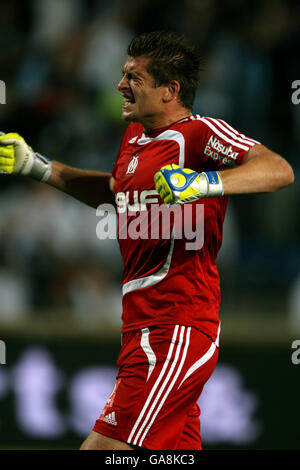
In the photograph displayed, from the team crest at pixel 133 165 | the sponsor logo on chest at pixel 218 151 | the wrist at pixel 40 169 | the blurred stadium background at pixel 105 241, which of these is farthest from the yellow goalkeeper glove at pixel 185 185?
the blurred stadium background at pixel 105 241

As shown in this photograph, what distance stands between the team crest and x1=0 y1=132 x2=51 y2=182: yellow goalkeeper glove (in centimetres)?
61

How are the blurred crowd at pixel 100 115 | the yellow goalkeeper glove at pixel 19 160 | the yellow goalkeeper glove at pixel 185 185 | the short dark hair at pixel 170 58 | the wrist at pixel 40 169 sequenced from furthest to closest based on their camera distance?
the blurred crowd at pixel 100 115 → the wrist at pixel 40 169 → the yellow goalkeeper glove at pixel 19 160 → the short dark hair at pixel 170 58 → the yellow goalkeeper glove at pixel 185 185

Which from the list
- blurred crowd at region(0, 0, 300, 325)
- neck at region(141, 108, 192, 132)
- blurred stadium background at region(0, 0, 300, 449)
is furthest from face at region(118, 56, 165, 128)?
blurred crowd at region(0, 0, 300, 325)

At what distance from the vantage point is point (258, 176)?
3221 millimetres

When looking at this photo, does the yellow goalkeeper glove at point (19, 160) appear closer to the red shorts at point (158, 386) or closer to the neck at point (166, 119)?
the neck at point (166, 119)

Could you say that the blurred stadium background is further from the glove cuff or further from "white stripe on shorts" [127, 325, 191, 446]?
the glove cuff

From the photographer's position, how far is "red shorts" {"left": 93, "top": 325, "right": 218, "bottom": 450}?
3484 millimetres

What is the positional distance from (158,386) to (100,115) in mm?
5585

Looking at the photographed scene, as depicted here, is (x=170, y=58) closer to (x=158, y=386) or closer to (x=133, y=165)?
(x=133, y=165)

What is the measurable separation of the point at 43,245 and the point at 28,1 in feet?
14.6

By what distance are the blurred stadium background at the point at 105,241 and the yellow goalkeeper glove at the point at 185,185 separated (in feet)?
10.1

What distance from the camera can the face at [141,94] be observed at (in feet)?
12.2

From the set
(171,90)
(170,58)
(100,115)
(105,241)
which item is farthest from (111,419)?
(100,115)
